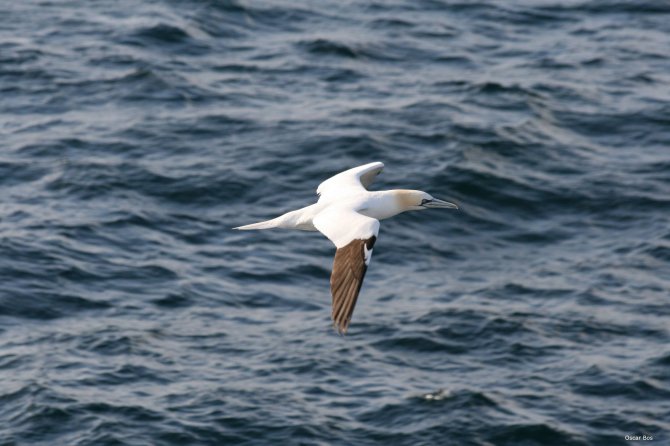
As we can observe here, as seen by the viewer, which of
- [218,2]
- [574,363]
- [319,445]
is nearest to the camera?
[319,445]

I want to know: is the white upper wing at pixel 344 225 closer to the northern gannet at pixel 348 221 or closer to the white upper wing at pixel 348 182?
the northern gannet at pixel 348 221

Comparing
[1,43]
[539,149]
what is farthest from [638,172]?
[1,43]

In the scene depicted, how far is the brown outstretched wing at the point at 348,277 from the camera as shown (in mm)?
15719

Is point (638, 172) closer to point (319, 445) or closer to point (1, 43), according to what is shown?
point (319, 445)

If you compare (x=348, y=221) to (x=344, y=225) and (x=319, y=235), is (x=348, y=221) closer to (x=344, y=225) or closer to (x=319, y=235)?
(x=344, y=225)

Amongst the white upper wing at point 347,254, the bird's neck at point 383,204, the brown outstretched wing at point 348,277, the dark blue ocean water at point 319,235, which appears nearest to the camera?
the brown outstretched wing at point 348,277

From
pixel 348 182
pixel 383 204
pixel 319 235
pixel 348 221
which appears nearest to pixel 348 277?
pixel 348 221

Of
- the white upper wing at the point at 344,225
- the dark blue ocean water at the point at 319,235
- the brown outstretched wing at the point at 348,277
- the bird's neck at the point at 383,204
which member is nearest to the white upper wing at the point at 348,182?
the bird's neck at the point at 383,204

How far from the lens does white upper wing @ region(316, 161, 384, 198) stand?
20.2m

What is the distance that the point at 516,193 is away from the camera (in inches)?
1396

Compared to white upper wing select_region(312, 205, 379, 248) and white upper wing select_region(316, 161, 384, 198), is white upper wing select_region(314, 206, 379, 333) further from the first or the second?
white upper wing select_region(316, 161, 384, 198)

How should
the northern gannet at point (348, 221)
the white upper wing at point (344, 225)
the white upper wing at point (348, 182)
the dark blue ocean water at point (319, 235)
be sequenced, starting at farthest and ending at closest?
the dark blue ocean water at point (319, 235)
the white upper wing at point (348, 182)
the white upper wing at point (344, 225)
the northern gannet at point (348, 221)

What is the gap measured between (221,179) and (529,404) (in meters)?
10.3

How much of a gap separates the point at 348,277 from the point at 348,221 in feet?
4.60
